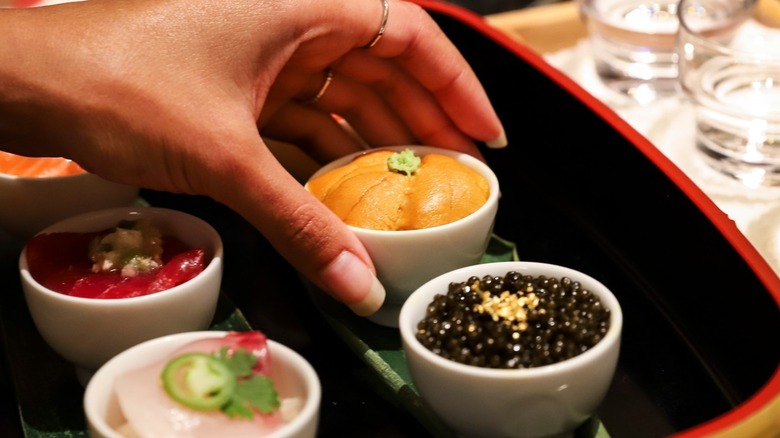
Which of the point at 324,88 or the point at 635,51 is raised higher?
the point at 324,88

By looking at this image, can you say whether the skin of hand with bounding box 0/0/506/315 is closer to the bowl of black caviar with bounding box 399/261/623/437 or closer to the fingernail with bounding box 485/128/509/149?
the bowl of black caviar with bounding box 399/261/623/437

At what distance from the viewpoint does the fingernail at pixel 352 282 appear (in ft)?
4.58

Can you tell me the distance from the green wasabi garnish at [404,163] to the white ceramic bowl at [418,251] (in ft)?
0.52

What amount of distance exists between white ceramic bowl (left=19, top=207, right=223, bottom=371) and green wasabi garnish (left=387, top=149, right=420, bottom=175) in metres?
0.36

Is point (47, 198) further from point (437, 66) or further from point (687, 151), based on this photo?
point (687, 151)

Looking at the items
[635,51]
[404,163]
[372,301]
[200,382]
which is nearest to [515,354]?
[372,301]

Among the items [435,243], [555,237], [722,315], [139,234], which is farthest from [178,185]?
[722,315]

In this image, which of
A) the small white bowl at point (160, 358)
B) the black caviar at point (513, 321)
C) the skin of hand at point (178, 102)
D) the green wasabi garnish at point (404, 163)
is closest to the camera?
the small white bowl at point (160, 358)

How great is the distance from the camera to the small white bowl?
1.11m

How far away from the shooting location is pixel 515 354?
1.21 metres

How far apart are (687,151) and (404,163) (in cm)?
66

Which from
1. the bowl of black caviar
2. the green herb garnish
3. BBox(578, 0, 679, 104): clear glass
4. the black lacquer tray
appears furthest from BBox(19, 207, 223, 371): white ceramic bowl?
BBox(578, 0, 679, 104): clear glass

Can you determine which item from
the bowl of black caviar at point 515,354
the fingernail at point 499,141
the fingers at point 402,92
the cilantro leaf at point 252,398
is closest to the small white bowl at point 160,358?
the cilantro leaf at point 252,398

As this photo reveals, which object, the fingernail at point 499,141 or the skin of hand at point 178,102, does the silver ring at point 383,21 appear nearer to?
the skin of hand at point 178,102
